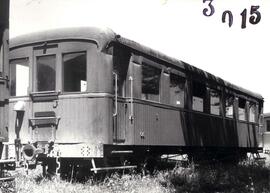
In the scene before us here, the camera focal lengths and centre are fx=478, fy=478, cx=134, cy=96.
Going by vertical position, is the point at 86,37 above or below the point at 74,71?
above

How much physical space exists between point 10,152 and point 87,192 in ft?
8.51

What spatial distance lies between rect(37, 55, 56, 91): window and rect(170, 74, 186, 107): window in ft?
10.8

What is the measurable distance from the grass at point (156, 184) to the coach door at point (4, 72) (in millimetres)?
930

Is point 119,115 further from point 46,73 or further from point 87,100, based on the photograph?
point 46,73

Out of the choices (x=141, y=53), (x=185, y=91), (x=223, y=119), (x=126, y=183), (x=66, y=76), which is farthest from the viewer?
(x=223, y=119)

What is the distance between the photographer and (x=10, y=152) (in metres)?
9.63

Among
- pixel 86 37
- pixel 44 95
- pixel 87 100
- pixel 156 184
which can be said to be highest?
pixel 86 37

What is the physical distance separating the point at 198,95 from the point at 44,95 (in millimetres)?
5333

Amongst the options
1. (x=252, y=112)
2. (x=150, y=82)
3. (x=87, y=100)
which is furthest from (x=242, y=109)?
(x=87, y=100)

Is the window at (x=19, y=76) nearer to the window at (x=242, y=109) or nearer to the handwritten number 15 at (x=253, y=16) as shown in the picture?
the handwritten number 15 at (x=253, y=16)

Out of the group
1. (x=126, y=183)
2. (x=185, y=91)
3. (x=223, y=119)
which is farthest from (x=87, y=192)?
(x=223, y=119)

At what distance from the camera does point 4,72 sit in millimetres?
7629

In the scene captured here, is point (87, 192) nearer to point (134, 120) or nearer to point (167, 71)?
point (134, 120)

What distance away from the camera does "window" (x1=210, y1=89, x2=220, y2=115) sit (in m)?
14.5
